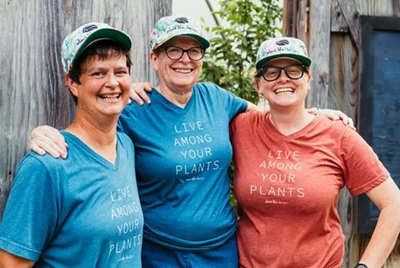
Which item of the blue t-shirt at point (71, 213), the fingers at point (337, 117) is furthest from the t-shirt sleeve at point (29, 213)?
the fingers at point (337, 117)

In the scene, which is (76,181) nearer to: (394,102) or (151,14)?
(151,14)

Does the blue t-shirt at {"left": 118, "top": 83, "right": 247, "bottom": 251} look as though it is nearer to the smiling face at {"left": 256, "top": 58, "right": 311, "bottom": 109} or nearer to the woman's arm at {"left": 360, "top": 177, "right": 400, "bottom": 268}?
the smiling face at {"left": 256, "top": 58, "right": 311, "bottom": 109}

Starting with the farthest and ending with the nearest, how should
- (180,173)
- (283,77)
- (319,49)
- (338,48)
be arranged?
1. (338,48)
2. (319,49)
3. (283,77)
4. (180,173)

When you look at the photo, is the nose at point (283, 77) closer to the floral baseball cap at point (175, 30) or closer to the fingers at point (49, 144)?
the floral baseball cap at point (175, 30)

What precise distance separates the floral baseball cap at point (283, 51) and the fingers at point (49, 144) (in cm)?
108

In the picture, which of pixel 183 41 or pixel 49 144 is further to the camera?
pixel 183 41

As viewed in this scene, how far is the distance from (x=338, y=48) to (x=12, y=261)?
266 centimetres

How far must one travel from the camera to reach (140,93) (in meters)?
2.86

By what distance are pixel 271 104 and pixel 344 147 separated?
393mm

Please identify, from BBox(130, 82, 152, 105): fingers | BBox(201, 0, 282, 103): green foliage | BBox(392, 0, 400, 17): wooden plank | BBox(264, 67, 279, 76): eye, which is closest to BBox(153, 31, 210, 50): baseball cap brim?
BBox(130, 82, 152, 105): fingers

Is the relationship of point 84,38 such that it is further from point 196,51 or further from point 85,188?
point 196,51

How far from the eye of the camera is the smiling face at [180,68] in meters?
2.79

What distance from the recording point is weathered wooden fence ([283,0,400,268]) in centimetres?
388

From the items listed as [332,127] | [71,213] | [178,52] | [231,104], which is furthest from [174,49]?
[71,213]
